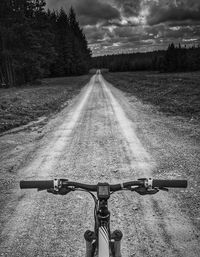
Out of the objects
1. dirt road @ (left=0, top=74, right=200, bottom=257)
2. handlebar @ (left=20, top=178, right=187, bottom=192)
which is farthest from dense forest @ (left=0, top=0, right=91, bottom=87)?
handlebar @ (left=20, top=178, right=187, bottom=192)

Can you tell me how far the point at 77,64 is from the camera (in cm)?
6400

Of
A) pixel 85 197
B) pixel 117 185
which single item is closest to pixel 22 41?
pixel 85 197

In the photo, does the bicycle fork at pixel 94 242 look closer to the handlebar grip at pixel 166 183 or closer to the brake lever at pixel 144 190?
the brake lever at pixel 144 190

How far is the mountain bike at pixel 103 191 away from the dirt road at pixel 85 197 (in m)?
1.43

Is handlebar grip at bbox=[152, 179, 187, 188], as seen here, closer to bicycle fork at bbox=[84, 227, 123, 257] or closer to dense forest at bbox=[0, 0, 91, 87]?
bicycle fork at bbox=[84, 227, 123, 257]

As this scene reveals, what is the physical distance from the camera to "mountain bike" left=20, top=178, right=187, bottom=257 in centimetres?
184

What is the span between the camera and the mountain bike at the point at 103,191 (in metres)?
1.84

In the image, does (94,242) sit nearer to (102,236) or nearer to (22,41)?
(102,236)

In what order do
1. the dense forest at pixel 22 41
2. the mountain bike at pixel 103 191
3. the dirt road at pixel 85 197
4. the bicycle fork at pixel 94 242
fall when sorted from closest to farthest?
the mountain bike at pixel 103 191, the bicycle fork at pixel 94 242, the dirt road at pixel 85 197, the dense forest at pixel 22 41

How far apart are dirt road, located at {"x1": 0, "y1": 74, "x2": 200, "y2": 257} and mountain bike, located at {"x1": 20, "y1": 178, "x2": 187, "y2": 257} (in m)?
1.43

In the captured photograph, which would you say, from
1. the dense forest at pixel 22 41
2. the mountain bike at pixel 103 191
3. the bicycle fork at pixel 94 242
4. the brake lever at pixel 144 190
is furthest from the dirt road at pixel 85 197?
the dense forest at pixel 22 41

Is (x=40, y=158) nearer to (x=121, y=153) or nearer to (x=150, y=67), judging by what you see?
(x=121, y=153)

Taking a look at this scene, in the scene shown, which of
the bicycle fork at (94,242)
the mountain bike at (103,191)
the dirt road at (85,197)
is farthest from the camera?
the dirt road at (85,197)

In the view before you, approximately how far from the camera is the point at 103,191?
1.80 m
